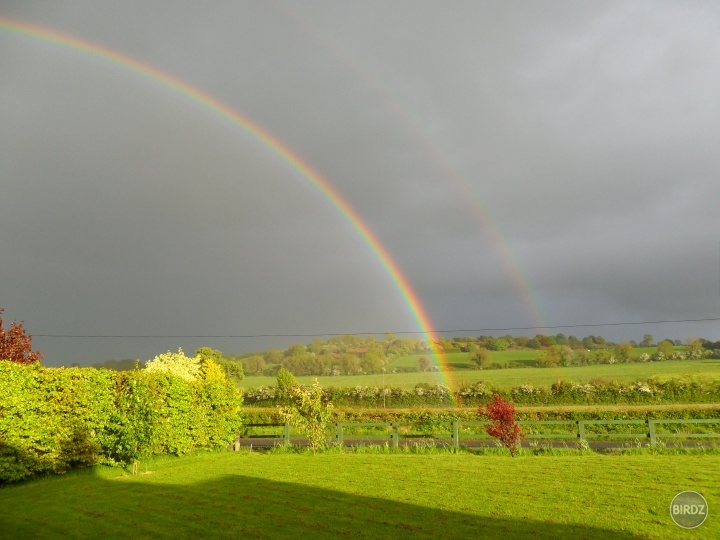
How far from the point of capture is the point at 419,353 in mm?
112875

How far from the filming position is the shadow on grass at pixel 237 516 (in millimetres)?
8438

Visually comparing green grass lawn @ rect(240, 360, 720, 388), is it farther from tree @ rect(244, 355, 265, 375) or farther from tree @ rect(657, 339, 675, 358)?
tree @ rect(244, 355, 265, 375)

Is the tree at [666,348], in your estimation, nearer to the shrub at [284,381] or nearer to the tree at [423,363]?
the tree at [423,363]

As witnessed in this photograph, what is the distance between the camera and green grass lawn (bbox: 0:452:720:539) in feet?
28.3

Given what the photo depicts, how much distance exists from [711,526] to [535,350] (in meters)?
94.9

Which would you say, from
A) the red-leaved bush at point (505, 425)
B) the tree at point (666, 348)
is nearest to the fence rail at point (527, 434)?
the red-leaved bush at point (505, 425)

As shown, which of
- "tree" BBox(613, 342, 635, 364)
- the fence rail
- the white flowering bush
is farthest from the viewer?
"tree" BBox(613, 342, 635, 364)

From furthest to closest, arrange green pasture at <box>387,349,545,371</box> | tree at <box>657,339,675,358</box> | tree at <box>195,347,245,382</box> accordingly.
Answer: green pasture at <box>387,349,545,371</box>, tree at <box>657,339,675,358</box>, tree at <box>195,347,245,382</box>

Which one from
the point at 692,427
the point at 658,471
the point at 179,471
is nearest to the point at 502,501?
the point at 658,471

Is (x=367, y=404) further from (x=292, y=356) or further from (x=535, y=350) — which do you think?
(x=535, y=350)

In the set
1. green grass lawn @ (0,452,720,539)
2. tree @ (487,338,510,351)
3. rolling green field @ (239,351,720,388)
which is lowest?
rolling green field @ (239,351,720,388)

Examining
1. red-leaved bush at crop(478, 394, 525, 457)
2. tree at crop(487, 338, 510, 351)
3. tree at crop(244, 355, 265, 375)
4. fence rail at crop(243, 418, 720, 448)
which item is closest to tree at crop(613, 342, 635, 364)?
tree at crop(487, 338, 510, 351)

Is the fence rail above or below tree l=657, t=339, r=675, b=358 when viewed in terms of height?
below

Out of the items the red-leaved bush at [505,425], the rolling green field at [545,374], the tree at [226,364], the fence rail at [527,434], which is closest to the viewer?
the red-leaved bush at [505,425]
